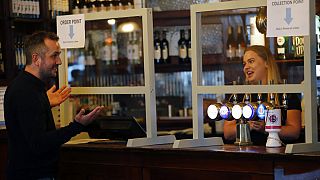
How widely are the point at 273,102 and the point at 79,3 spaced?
331 centimetres

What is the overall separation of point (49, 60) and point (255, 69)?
4.42 feet

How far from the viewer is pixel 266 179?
354 cm

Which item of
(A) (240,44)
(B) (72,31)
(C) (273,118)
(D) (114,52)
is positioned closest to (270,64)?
(C) (273,118)

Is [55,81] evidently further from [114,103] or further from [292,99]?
[292,99]

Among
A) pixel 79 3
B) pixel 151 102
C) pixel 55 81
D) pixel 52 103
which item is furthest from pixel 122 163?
pixel 79 3

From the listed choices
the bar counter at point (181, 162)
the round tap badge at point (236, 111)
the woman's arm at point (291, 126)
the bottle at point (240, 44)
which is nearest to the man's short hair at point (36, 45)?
the bar counter at point (181, 162)

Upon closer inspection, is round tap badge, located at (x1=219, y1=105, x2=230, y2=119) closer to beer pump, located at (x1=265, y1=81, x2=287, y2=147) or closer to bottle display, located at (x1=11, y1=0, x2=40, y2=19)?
beer pump, located at (x1=265, y1=81, x2=287, y2=147)

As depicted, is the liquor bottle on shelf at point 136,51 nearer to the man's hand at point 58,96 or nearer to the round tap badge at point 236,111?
the man's hand at point 58,96

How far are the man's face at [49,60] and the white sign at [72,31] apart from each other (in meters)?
0.36

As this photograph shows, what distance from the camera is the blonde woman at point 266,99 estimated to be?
4180mm

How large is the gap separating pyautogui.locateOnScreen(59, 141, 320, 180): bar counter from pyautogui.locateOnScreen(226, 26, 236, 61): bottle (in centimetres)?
302

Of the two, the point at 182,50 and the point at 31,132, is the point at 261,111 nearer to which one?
the point at 31,132

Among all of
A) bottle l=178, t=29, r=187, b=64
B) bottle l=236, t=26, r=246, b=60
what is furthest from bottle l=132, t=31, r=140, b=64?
bottle l=236, t=26, r=246, b=60

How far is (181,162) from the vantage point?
3904 mm
